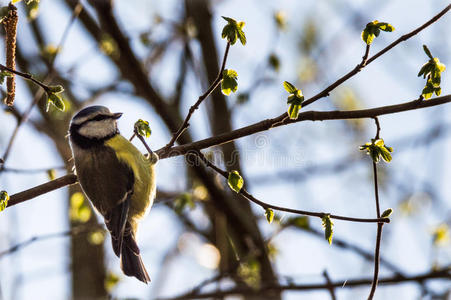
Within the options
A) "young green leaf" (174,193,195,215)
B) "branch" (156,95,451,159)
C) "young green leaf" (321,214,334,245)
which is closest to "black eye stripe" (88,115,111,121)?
"young green leaf" (174,193,195,215)

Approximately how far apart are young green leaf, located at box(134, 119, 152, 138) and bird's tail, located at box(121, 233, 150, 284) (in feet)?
3.63

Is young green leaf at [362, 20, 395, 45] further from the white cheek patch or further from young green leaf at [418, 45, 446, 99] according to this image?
the white cheek patch

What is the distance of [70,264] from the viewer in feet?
17.8

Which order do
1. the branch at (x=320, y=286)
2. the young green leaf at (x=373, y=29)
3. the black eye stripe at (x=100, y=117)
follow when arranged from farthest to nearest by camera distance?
the black eye stripe at (x=100, y=117) < the branch at (x=320, y=286) < the young green leaf at (x=373, y=29)

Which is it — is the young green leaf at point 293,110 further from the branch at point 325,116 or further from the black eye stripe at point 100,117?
the black eye stripe at point 100,117

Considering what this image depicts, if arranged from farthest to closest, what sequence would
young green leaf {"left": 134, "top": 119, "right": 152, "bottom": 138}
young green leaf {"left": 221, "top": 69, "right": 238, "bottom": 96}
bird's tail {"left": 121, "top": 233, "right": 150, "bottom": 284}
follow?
1. bird's tail {"left": 121, "top": 233, "right": 150, "bottom": 284}
2. young green leaf {"left": 134, "top": 119, "right": 152, "bottom": 138}
3. young green leaf {"left": 221, "top": 69, "right": 238, "bottom": 96}

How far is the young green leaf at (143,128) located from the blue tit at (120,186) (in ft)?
2.29

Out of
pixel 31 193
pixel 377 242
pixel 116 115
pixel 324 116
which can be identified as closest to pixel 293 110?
pixel 324 116

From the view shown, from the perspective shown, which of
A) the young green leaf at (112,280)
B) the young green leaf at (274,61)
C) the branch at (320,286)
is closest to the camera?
the branch at (320,286)

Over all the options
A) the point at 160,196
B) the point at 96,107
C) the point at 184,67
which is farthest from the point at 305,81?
the point at 96,107

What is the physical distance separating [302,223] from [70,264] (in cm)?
266

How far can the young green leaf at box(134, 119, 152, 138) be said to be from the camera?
255 cm

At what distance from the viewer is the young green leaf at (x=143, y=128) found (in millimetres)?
2551

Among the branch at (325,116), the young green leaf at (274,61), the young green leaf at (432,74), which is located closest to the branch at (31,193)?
the branch at (325,116)
